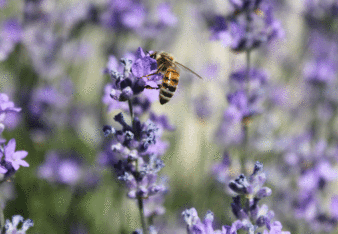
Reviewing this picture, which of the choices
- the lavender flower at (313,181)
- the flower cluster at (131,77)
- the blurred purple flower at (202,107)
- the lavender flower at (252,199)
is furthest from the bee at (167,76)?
the blurred purple flower at (202,107)

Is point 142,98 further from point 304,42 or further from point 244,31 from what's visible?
point 304,42

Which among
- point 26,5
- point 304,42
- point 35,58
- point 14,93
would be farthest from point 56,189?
point 304,42

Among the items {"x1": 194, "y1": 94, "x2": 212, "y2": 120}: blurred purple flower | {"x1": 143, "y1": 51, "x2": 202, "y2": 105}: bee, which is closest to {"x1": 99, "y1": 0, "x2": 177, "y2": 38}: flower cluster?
{"x1": 194, "y1": 94, "x2": 212, "y2": 120}: blurred purple flower

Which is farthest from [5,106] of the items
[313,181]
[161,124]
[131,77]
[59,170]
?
[313,181]

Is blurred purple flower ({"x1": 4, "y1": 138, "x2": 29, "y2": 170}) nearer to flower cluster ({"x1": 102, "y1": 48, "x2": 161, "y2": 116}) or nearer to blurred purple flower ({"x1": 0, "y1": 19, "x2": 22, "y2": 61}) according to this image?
flower cluster ({"x1": 102, "y1": 48, "x2": 161, "y2": 116})

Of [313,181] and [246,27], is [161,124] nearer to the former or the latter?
[246,27]
